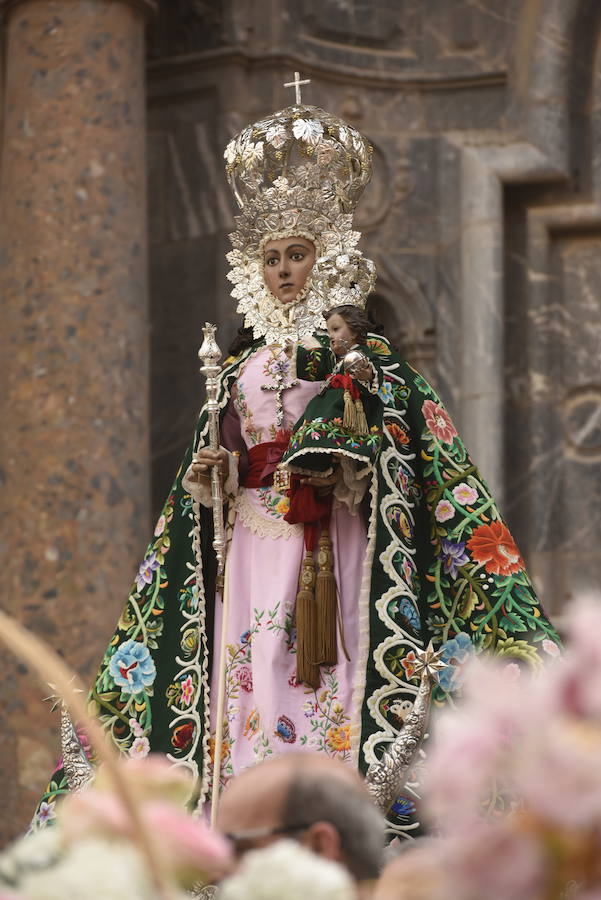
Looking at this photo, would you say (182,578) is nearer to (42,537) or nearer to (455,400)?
(42,537)

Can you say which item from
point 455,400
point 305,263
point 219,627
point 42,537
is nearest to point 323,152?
point 305,263

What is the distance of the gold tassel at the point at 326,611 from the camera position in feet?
14.8

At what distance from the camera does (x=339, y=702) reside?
14.7 ft

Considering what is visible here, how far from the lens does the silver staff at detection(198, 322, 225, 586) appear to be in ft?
15.4

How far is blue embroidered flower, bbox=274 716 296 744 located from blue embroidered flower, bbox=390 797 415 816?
0.29 metres

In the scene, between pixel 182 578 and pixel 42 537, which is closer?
pixel 182 578

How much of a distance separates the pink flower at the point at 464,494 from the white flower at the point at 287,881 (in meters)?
3.18

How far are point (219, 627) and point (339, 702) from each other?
1.43 feet

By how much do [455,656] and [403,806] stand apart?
40 cm

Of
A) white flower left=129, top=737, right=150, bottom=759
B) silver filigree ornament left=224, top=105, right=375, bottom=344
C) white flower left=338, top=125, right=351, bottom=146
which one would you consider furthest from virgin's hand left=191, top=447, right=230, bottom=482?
white flower left=338, top=125, right=351, bottom=146

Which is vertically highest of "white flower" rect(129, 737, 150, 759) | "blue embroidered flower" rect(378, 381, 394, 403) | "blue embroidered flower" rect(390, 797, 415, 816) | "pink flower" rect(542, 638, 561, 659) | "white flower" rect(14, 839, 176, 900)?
"blue embroidered flower" rect(378, 381, 394, 403)

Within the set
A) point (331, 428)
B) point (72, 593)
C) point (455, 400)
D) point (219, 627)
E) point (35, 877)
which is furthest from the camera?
point (455, 400)

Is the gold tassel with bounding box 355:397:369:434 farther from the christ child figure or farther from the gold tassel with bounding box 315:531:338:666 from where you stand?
the gold tassel with bounding box 315:531:338:666

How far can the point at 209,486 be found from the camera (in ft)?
15.6
